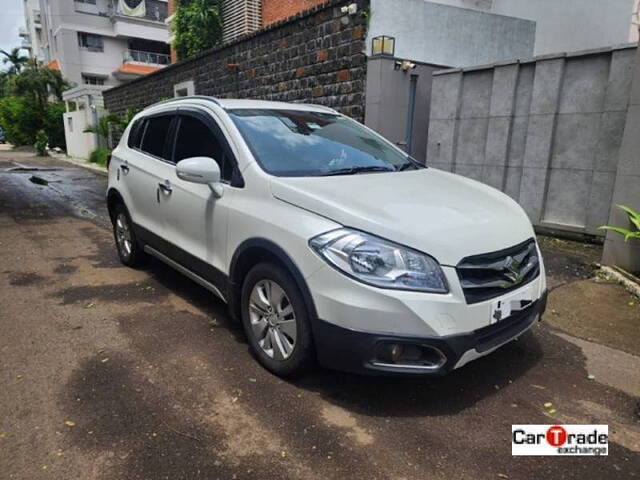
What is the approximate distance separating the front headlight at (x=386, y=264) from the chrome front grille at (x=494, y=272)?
0.17 meters

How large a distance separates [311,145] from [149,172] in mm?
1810

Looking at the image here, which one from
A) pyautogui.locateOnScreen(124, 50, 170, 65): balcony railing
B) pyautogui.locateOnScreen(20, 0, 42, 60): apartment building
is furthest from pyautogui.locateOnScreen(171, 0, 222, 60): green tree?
pyautogui.locateOnScreen(20, 0, 42, 60): apartment building

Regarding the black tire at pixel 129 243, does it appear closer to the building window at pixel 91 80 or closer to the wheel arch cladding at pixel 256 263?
the wheel arch cladding at pixel 256 263

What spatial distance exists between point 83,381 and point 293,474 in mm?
1656

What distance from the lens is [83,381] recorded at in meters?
3.22

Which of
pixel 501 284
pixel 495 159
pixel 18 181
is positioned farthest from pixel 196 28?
pixel 501 284

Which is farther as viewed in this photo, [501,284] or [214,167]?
[214,167]

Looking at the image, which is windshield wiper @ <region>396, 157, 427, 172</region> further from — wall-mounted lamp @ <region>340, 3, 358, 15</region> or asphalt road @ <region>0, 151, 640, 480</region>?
wall-mounted lamp @ <region>340, 3, 358, 15</region>

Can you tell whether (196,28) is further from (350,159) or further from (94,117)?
(350,159)

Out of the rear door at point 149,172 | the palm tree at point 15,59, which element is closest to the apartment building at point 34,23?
the palm tree at point 15,59

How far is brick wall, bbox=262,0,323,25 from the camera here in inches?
591

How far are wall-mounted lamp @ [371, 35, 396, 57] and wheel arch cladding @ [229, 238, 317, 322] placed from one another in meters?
6.00

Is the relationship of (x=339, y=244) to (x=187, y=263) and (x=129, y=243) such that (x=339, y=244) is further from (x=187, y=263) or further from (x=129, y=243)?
(x=129, y=243)

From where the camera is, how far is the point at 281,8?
15.9 meters
